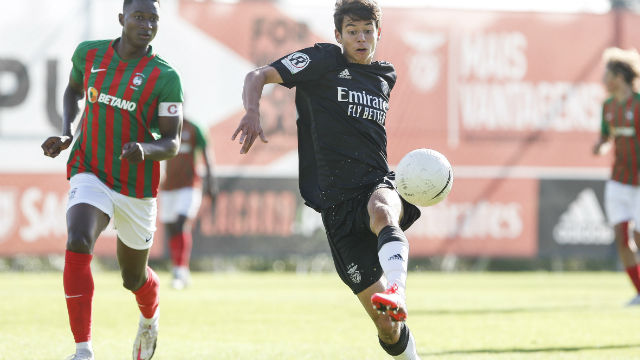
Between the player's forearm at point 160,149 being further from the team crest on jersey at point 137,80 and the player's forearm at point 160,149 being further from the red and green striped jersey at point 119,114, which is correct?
the team crest on jersey at point 137,80

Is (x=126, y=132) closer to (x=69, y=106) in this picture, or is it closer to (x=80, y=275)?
(x=69, y=106)

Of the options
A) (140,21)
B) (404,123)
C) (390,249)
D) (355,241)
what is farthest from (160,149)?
(404,123)

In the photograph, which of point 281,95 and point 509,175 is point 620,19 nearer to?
point 509,175

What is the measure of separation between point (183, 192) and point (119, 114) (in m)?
8.95

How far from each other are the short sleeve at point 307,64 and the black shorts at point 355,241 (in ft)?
2.50

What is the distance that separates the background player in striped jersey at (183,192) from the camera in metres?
15.1

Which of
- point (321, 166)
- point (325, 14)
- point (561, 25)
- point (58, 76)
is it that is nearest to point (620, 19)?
point (561, 25)

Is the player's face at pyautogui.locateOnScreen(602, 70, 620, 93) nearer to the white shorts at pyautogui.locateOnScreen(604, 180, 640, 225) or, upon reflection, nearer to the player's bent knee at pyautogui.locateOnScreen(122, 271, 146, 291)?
the white shorts at pyautogui.locateOnScreen(604, 180, 640, 225)

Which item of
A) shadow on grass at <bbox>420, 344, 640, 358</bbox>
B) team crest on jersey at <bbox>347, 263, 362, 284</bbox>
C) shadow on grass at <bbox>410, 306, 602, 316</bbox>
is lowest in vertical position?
shadow on grass at <bbox>410, 306, 602, 316</bbox>

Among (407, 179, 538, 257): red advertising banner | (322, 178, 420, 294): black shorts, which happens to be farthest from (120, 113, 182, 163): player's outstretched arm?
(407, 179, 538, 257): red advertising banner

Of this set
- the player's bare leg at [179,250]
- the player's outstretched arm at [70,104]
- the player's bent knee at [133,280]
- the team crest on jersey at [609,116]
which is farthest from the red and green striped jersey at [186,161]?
the player's bent knee at [133,280]

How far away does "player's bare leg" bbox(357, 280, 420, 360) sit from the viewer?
226 inches

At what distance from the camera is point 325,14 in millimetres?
20406

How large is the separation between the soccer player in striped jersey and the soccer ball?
1.51m
